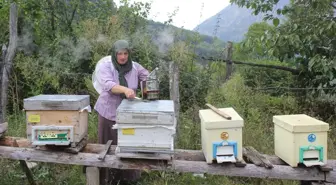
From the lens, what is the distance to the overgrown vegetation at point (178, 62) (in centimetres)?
504

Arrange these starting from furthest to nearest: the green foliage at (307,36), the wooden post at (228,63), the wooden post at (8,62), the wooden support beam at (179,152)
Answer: the wooden post at (228,63), the wooden post at (8,62), the green foliage at (307,36), the wooden support beam at (179,152)

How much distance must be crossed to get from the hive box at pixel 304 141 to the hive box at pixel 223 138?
0.48 meters

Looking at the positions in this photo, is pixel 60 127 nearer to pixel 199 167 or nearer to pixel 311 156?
pixel 199 167

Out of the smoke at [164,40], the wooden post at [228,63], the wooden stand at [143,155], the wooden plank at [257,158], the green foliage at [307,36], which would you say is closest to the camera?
the wooden stand at [143,155]

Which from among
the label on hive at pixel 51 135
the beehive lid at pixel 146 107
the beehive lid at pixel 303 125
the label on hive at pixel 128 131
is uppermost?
the beehive lid at pixel 146 107

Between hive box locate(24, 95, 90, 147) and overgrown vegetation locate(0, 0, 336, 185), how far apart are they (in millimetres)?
1192

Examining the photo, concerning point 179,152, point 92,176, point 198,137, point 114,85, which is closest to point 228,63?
point 198,137

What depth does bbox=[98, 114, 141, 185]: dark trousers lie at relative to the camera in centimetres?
427

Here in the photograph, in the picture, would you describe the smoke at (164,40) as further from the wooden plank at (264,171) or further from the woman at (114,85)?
the wooden plank at (264,171)

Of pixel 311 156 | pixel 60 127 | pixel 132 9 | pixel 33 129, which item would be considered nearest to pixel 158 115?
pixel 60 127

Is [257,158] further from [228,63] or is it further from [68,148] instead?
[228,63]

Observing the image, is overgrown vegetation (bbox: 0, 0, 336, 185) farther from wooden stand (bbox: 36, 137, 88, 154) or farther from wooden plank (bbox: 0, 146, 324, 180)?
wooden stand (bbox: 36, 137, 88, 154)

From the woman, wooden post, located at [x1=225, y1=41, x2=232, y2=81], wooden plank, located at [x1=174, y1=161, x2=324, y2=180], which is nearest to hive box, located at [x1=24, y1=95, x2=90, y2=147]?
the woman

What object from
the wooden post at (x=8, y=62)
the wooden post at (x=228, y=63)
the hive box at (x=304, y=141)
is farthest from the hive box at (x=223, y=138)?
the wooden post at (x=228, y=63)
